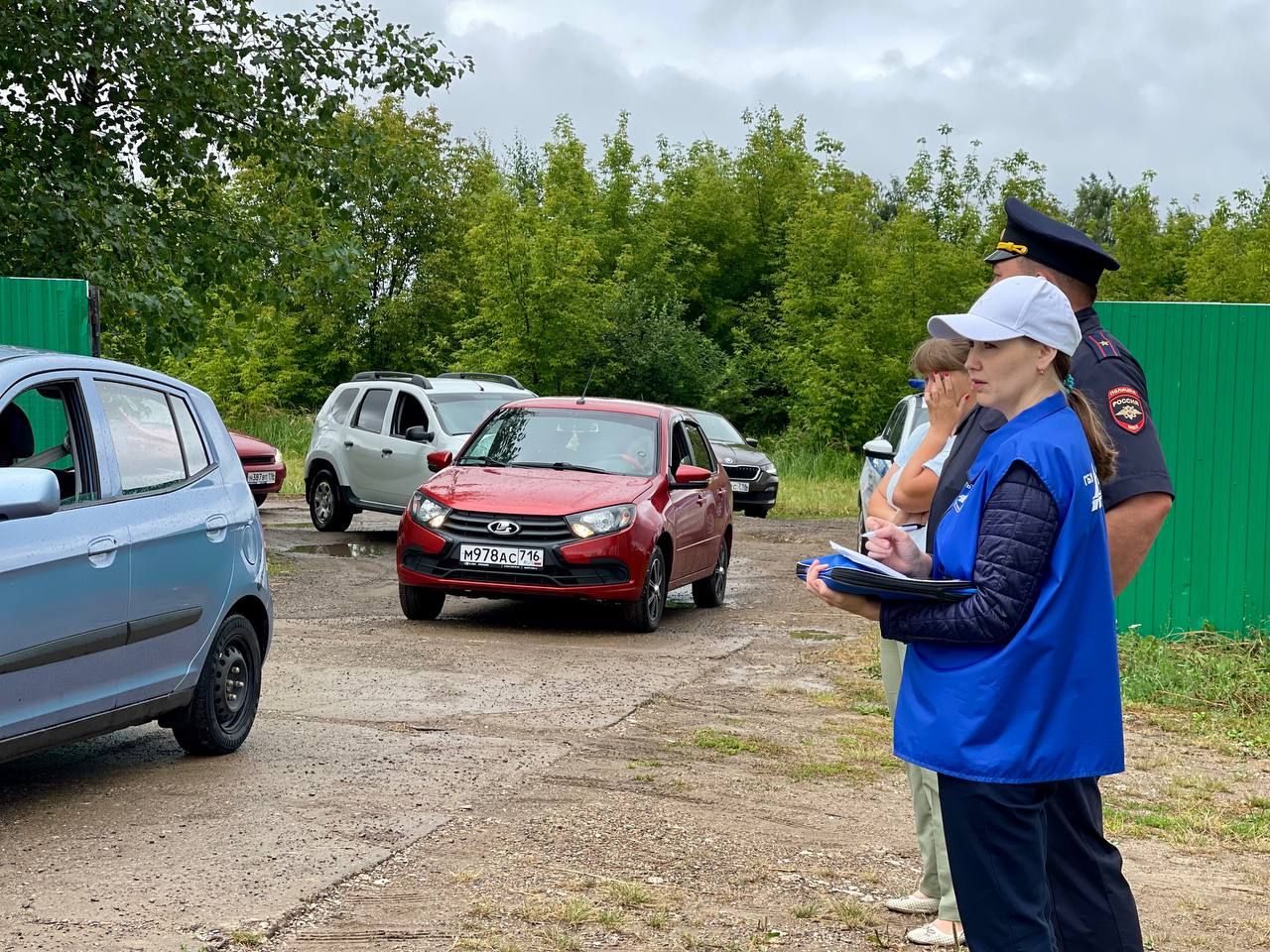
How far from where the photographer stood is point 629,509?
11680 mm

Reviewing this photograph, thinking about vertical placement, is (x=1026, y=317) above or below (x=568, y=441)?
above

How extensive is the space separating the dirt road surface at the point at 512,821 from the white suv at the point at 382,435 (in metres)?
8.04

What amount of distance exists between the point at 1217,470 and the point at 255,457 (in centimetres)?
1256

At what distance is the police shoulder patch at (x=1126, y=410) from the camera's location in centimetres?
402

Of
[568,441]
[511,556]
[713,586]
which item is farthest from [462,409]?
[511,556]

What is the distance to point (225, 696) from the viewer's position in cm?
720

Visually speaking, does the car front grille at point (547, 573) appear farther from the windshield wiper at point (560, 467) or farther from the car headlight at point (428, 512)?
the windshield wiper at point (560, 467)

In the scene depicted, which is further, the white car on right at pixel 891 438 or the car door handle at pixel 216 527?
the white car on right at pixel 891 438

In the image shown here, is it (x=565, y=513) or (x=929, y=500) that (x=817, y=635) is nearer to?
(x=565, y=513)

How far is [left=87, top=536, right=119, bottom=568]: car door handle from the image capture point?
5.98 metres

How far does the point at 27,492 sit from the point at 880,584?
317cm

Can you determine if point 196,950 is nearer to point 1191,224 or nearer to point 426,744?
point 426,744

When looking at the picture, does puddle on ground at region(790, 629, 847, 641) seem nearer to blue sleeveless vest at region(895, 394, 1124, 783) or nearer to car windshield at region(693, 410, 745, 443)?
blue sleeveless vest at region(895, 394, 1124, 783)

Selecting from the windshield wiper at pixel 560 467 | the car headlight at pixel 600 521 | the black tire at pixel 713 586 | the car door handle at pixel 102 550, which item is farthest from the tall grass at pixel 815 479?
the car door handle at pixel 102 550
